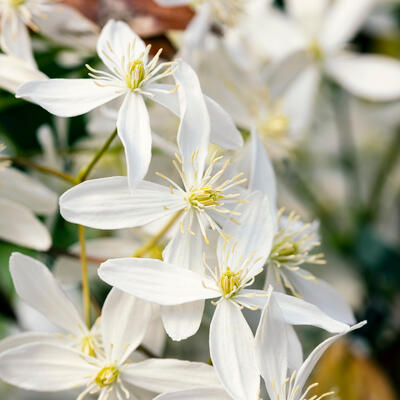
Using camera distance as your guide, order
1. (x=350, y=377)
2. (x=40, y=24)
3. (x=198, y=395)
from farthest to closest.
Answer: (x=350, y=377)
(x=40, y=24)
(x=198, y=395)

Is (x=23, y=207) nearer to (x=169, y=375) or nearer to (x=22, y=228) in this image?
(x=22, y=228)

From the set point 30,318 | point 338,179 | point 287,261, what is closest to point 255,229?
point 287,261

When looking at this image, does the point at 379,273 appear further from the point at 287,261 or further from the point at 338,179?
the point at 287,261

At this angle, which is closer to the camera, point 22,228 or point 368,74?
point 22,228

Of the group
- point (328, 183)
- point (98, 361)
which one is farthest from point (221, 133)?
point (328, 183)

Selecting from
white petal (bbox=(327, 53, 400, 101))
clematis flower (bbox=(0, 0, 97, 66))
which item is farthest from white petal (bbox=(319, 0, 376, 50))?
clematis flower (bbox=(0, 0, 97, 66))

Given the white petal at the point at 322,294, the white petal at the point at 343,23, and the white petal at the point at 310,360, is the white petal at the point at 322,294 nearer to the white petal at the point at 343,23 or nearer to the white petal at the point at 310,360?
the white petal at the point at 310,360

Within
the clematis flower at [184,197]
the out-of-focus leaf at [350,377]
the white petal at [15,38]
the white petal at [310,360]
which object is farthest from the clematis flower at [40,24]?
the out-of-focus leaf at [350,377]
